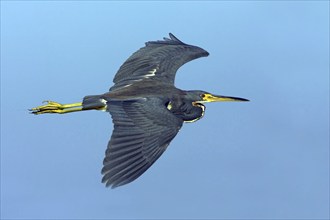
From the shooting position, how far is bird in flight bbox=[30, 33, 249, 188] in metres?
12.1

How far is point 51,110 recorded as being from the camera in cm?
1558

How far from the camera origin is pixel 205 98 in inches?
615

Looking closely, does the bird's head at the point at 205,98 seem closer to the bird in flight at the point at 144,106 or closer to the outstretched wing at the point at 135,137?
the bird in flight at the point at 144,106

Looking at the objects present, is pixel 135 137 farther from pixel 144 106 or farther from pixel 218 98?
pixel 218 98

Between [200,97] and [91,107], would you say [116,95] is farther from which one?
[200,97]

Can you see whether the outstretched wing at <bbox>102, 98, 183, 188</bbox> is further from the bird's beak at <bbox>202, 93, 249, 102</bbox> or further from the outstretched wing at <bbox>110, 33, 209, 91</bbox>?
the outstretched wing at <bbox>110, 33, 209, 91</bbox>

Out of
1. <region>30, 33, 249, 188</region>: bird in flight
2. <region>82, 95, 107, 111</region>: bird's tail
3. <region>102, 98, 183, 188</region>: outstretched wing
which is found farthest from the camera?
<region>82, 95, 107, 111</region>: bird's tail

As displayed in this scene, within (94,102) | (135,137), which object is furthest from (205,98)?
(135,137)

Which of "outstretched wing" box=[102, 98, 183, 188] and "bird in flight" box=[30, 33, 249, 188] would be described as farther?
"bird in flight" box=[30, 33, 249, 188]

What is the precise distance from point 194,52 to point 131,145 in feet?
18.7

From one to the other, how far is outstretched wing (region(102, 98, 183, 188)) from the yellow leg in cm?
186

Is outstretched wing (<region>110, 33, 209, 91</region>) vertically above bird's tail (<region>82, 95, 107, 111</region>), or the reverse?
outstretched wing (<region>110, 33, 209, 91</region>)

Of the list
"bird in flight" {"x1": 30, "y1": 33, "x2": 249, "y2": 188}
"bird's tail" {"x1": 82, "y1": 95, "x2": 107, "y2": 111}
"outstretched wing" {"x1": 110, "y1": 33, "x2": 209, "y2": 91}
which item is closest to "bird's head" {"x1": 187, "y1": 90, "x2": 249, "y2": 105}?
"bird in flight" {"x1": 30, "y1": 33, "x2": 249, "y2": 188}

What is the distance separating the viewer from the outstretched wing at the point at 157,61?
16.2 metres
